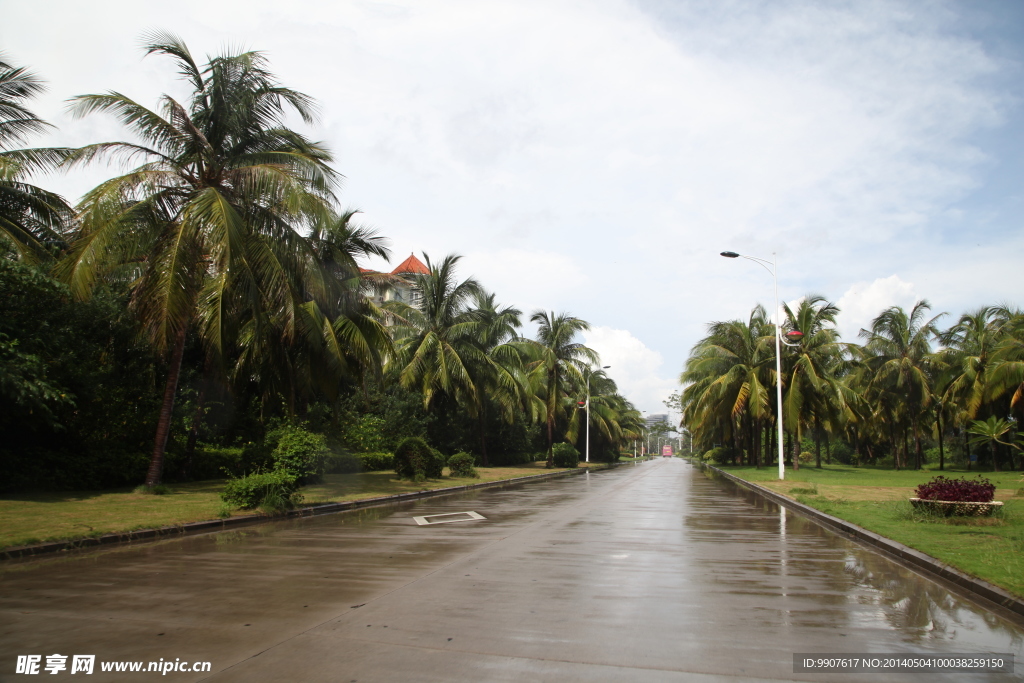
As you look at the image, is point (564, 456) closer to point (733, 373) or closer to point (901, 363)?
point (733, 373)

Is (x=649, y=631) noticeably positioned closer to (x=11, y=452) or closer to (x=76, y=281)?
(x=76, y=281)

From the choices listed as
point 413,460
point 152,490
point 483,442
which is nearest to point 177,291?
point 152,490

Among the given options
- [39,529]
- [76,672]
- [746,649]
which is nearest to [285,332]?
[39,529]

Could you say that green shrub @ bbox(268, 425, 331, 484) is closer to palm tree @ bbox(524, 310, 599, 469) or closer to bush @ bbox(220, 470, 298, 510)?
bush @ bbox(220, 470, 298, 510)

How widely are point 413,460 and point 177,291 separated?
35.8 ft

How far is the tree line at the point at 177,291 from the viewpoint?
16.0m

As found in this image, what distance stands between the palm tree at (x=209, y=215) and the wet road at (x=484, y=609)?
297 inches

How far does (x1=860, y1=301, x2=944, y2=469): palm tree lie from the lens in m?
45.8

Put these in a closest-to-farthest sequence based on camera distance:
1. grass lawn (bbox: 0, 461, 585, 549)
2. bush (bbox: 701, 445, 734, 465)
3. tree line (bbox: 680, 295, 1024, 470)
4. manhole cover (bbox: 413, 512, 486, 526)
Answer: grass lawn (bbox: 0, 461, 585, 549) < manhole cover (bbox: 413, 512, 486, 526) < tree line (bbox: 680, 295, 1024, 470) < bush (bbox: 701, 445, 734, 465)

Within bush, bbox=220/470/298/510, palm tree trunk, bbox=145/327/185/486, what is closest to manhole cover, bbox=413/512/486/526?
bush, bbox=220/470/298/510

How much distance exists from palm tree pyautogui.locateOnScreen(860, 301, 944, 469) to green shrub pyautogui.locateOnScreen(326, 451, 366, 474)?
36.8 metres

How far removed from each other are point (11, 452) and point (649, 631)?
1655 centimetres

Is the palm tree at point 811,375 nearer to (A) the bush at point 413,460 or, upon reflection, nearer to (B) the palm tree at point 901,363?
(B) the palm tree at point 901,363

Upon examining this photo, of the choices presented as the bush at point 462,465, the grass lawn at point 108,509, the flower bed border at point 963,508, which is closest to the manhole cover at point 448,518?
the grass lawn at point 108,509
